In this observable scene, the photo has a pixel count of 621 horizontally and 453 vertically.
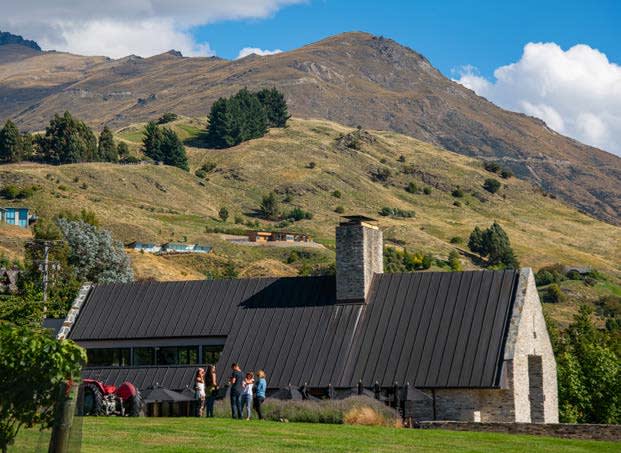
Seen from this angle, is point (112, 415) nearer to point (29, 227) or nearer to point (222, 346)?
point (222, 346)

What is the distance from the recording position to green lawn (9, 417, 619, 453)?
22.6m

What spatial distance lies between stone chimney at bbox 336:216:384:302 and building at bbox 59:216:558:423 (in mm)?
34

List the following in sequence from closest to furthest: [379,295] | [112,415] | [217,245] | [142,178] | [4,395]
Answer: [4,395], [112,415], [379,295], [217,245], [142,178]

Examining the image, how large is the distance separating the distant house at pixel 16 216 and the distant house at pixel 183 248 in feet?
41.7

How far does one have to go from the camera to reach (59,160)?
479 feet

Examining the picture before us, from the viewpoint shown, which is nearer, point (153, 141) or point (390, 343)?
point (390, 343)

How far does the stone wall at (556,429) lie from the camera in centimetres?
2888

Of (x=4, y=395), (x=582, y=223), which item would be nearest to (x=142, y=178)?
(x=582, y=223)

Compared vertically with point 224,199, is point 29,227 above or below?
below

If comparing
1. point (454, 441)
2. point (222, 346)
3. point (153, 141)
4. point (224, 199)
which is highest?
point (153, 141)

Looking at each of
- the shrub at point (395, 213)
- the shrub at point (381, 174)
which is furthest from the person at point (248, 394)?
the shrub at point (381, 174)

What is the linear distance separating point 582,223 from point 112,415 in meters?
139

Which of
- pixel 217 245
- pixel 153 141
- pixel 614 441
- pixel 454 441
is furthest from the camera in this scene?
pixel 153 141

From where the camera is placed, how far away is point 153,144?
6309 inches
